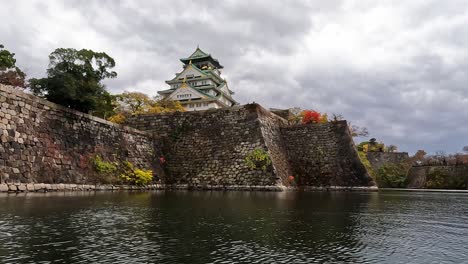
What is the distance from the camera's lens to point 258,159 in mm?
19828

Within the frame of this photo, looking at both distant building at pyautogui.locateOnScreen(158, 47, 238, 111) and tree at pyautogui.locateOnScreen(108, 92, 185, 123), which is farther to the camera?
distant building at pyautogui.locateOnScreen(158, 47, 238, 111)

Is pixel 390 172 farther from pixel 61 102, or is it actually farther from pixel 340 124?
pixel 61 102

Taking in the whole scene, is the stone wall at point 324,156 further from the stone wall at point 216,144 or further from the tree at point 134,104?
the tree at point 134,104

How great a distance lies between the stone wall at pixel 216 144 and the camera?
65.9ft

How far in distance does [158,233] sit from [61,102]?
12.8 m

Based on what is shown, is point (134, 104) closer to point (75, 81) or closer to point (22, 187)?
point (75, 81)

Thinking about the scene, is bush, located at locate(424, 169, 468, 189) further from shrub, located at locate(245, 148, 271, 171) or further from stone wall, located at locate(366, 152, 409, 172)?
shrub, located at locate(245, 148, 271, 171)

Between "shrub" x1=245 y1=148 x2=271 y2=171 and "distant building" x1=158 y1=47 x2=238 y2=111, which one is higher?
"distant building" x1=158 y1=47 x2=238 y2=111

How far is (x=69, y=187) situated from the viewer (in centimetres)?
1416

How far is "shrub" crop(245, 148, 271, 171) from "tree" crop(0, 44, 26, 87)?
15.0m

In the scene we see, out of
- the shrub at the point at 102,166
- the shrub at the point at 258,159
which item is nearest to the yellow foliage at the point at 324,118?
the shrub at the point at 258,159

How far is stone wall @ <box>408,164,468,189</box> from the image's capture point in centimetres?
3678

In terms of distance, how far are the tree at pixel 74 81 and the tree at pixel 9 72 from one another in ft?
23.7

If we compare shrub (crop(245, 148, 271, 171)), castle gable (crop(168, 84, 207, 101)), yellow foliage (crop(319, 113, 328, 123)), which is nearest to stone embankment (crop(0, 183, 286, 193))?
shrub (crop(245, 148, 271, 171))
